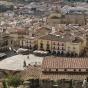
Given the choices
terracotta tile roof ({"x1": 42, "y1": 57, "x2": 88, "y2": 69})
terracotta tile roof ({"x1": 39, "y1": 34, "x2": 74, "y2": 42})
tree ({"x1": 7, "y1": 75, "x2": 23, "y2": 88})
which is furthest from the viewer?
terracotta tile roof ({"x1": 39, "y1": 34, "x2": 74, "y2": 42})

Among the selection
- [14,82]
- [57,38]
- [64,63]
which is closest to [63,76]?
[64,63]

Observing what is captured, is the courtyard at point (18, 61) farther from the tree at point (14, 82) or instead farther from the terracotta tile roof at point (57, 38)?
the tree at point (14, 82)

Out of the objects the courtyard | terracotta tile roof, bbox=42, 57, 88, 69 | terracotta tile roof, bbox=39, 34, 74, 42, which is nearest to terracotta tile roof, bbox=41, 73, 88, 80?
terracotta tile roof, bbox=42, 57, 88, 69

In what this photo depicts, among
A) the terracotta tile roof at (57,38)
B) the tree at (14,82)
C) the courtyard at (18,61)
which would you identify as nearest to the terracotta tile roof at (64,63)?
the tree at (14,82)

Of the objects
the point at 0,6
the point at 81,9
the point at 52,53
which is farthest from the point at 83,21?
the point at 0,6

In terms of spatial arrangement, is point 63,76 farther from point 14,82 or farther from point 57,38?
point 57,38

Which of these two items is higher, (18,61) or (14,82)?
(14,82)

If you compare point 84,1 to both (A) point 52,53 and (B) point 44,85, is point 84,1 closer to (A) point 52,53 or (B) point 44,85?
(A) point 52,53

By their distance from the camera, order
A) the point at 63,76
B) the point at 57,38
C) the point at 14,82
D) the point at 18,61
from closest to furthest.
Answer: the point at 14,82 → the point at 63,76 → the point at 18,61 → the point at 57,38

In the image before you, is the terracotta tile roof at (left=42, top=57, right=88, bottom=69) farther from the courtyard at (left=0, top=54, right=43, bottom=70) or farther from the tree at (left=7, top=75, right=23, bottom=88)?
the courtyard at (left=0, top=54, right=43, bottom=70)

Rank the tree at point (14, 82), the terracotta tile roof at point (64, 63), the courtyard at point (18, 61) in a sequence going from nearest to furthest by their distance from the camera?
the tree at point (14, 82)
the terracotta tile roof at point (64, 63)
the courtyard at point (18, 61)

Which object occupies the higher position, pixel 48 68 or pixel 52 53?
pixel 48 68
